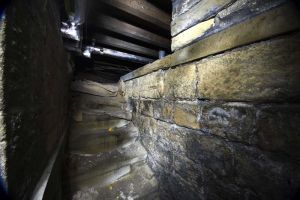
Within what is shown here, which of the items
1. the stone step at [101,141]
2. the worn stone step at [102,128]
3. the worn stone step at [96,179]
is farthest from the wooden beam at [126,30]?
the worn stone step at [96,179]

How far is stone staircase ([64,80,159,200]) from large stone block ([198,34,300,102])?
1357 millimetres

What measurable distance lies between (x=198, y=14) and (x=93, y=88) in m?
2.33

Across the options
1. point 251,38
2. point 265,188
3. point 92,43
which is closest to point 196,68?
point 251,38

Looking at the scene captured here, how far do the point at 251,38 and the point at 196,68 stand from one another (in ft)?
1.42

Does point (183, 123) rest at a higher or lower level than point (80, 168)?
higher

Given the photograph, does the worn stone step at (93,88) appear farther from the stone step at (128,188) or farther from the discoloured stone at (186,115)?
the discoloured stone at (186,115)

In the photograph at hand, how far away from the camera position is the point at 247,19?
2.79 feet

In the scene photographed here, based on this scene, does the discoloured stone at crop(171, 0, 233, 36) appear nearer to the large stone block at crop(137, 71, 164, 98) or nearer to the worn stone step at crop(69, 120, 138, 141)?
the large stone block at crop(137, 71, 164, 98)

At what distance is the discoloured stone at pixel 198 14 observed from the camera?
1059 mm

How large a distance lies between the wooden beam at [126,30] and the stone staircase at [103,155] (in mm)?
1302

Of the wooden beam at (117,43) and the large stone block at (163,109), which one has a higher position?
the wooden beam at (117,43)

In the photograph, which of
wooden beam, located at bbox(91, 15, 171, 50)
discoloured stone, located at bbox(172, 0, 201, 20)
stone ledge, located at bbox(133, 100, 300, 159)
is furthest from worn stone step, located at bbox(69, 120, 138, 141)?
discoloured stone, located at bbox(172, 0, 201, 20)

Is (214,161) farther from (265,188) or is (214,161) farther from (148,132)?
(148,132)

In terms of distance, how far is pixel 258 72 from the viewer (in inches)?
31.3
